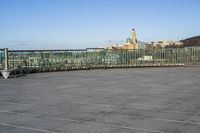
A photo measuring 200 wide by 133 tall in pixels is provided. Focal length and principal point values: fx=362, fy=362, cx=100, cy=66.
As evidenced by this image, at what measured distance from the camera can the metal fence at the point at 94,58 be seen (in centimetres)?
1727

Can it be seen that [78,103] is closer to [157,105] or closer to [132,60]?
[157,105]

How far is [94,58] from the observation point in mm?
20938

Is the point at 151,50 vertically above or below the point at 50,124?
above

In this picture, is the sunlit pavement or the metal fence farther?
the metal fence

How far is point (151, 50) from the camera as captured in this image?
23.6m

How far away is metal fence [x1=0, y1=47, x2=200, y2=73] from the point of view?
1727 centimetres

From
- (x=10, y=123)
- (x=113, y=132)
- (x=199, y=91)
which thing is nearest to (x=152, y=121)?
(x=113, y=132)

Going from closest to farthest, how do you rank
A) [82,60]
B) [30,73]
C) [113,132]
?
[113,132]
[30,73]
[82,60]

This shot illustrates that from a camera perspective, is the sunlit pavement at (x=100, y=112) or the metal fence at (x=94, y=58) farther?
the metal fence at (x=94, y=58)

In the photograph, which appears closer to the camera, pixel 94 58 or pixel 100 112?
pixel 100 112

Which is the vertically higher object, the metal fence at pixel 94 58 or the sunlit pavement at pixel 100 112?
the metal fence at pixel 94 58

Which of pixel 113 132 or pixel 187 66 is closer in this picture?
pixel 113 132

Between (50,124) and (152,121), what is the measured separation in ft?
5.01

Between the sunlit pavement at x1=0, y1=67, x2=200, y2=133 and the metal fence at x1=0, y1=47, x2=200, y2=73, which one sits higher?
the metal fence at x1=0, y1=47, x2=200, y2=73
